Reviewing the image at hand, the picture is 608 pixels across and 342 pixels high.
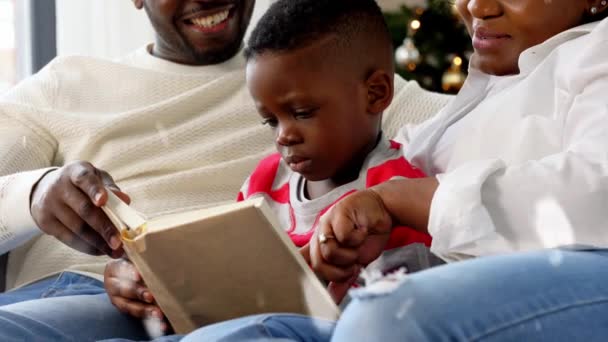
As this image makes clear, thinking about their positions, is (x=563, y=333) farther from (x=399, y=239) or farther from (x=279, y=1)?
(x=279, y=1)

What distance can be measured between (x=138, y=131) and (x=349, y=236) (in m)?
0.75

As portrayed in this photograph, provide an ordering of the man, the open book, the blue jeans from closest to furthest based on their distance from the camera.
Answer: the open book → the blue jeans → the man

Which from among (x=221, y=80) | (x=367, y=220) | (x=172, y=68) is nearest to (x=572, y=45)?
(x=367, y=220)

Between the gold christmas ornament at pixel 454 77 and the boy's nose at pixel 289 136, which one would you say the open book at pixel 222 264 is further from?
the gold christmas ornament at pixel 454 77

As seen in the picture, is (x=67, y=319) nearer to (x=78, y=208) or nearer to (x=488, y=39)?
(x=78, y=208)

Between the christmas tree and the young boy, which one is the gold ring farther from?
the christmas tree

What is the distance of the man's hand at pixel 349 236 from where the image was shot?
1.01 m

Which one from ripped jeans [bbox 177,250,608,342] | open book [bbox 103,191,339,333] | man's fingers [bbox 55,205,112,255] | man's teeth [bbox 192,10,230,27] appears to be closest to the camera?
ripped jeans [bbox 177,250,608,342]

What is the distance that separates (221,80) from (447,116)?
0.53 meters

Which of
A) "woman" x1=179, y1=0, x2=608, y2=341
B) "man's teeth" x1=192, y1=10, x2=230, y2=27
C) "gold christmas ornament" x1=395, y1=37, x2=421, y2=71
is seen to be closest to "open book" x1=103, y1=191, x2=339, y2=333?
"woman" x1=179, y1=0, x2=608, y2=341

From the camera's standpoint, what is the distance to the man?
4.86 feet

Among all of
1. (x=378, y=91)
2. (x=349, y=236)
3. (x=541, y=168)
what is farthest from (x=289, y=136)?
(x=541, y=168)

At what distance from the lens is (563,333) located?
0.82 metres

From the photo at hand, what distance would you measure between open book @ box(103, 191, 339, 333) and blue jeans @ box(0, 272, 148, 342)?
0.16m
